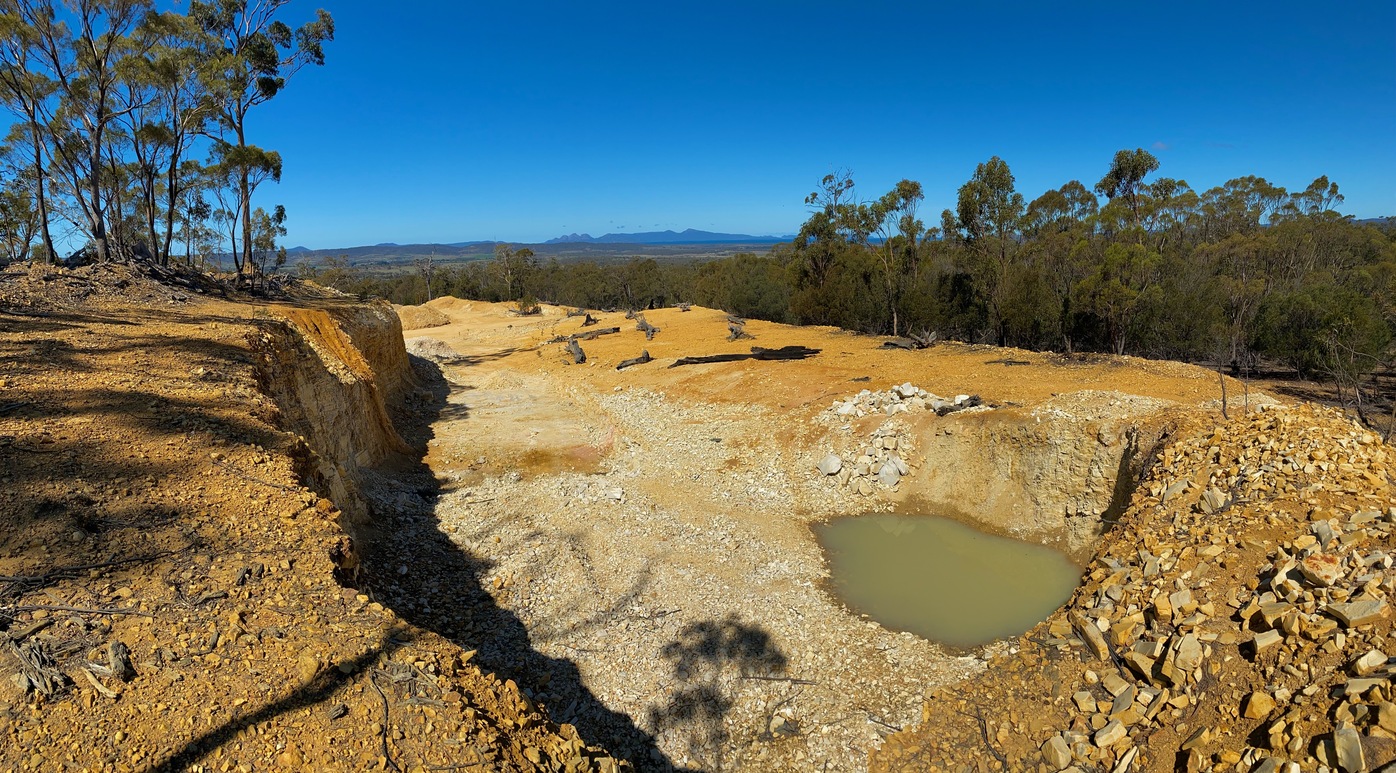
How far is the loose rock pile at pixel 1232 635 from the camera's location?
491 centimetres

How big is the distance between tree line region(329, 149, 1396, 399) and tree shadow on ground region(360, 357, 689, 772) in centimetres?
1438

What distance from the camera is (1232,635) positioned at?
596 cm

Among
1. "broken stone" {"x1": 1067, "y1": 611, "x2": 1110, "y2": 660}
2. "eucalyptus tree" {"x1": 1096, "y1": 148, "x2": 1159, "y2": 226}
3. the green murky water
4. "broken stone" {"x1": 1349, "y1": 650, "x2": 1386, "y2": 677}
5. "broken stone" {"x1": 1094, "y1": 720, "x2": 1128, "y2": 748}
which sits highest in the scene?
"eucalyptus tree" {"x1": 1096, "y1": 148, "x2": 1159, "y2": 226}

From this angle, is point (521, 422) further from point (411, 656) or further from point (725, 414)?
point (411, 656)

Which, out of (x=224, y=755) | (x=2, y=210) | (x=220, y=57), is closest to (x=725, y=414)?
(x=224, y=755)

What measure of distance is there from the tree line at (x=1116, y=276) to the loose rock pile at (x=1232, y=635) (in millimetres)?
5718

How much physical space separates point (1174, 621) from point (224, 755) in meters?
8.69

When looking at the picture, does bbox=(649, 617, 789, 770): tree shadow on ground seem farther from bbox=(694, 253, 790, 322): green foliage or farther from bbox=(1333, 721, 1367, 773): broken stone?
bbox=(694, 253, 790, 322): green foliage

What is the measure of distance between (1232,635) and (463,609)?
9611 mm

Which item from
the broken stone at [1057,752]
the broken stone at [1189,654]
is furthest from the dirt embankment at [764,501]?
the broken stone at [1189,654]

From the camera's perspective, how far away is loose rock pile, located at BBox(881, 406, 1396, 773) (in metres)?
4.91

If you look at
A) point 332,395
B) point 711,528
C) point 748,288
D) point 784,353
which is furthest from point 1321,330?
point 748,288

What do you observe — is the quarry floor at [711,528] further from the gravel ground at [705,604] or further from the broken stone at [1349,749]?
the broken stone at [1349,749]

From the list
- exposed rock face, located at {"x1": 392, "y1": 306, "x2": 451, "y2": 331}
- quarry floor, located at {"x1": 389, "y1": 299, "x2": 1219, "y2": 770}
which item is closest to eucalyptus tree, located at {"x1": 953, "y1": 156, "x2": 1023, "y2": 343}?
quarry floor, located at {"x1": 389, "y1": 299, "x2": 1219, "y2": 770}
